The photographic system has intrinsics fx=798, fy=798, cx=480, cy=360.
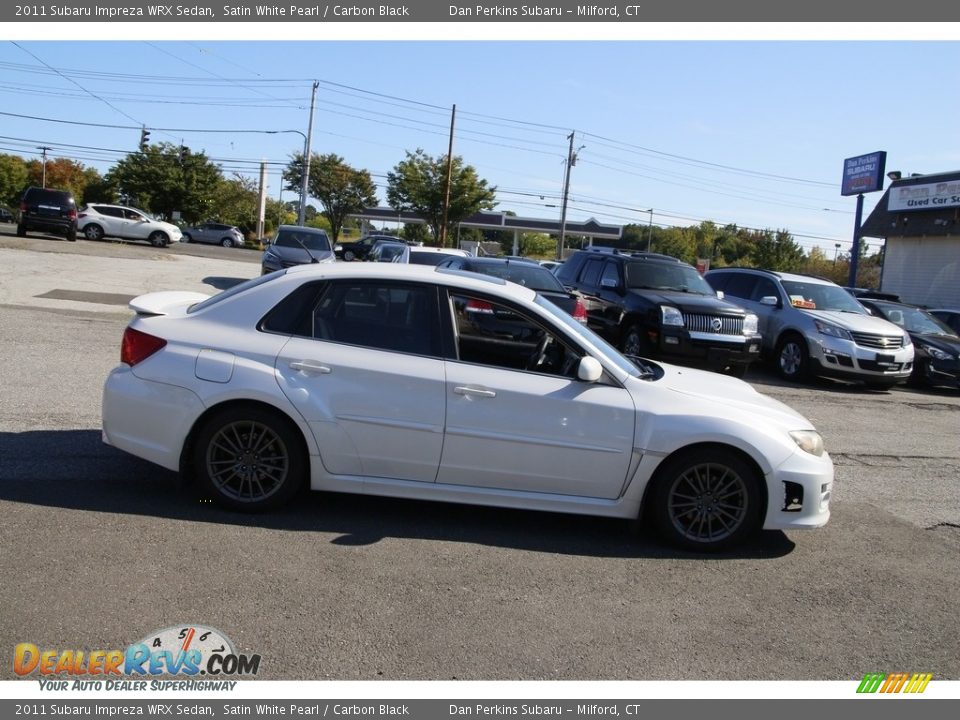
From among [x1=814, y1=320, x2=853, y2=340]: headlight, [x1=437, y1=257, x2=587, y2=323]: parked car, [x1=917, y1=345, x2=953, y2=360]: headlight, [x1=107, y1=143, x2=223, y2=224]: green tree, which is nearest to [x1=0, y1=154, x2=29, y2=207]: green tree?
[x1=107, y1=143, x2=223, y2=224]: green tree

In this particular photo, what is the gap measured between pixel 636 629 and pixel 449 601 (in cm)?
97

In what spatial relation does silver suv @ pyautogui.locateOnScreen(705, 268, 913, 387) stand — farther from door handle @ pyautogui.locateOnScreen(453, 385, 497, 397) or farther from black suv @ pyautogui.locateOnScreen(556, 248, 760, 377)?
door handle @ pyautogui.locateOnScreen(453, 385, 497, 397)

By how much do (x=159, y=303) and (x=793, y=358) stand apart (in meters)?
11.5

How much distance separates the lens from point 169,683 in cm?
338

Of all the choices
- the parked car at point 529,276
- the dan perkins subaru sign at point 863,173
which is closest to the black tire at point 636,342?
the parked car at point 529,276

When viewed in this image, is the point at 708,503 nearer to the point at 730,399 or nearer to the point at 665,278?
the point at 730,399

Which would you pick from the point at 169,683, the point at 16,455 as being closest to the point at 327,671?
the point at 169,683

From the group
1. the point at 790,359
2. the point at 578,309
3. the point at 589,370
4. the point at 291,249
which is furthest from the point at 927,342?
the point at 291,249

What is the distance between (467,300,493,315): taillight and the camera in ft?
17.2

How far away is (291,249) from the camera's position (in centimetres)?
2116

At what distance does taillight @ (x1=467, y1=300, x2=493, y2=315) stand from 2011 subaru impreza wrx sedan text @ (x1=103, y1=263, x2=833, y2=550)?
0.5 inches

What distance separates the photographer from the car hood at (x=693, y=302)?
487 inches

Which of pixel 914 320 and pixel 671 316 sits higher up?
pixel 914 320

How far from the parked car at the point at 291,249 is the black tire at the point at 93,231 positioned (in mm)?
15623
